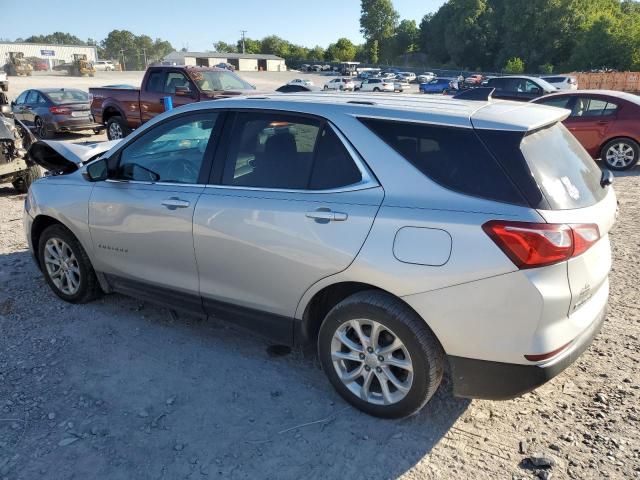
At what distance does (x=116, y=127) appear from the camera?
45.3 feet

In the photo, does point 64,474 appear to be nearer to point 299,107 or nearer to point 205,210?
point 205,210

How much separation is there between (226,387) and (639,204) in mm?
6840

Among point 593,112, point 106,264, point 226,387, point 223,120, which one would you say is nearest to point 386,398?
point 226,387

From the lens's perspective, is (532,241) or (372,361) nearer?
(532,241)

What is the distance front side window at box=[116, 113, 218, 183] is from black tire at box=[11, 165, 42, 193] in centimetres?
564

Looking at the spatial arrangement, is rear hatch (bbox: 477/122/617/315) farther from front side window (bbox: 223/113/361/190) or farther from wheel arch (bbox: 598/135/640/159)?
wheel arch (bbox: 598/135/640/159)

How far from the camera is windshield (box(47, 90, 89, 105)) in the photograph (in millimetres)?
15305

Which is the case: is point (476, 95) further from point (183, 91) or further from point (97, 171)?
point (183, 91)

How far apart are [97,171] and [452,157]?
8.92ft

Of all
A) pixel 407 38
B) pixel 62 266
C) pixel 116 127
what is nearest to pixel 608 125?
pixel 62 266

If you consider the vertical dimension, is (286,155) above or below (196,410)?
above

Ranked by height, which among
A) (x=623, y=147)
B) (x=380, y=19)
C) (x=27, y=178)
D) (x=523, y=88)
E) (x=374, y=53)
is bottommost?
(x=27, y=178)

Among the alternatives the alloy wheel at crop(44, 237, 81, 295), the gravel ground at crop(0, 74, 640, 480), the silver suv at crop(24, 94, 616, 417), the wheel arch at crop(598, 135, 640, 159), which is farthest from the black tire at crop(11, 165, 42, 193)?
the wheel arch at crop(598, 135, 640, 159)

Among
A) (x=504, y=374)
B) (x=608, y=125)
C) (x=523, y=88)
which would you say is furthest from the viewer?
(x=523, y=88)
